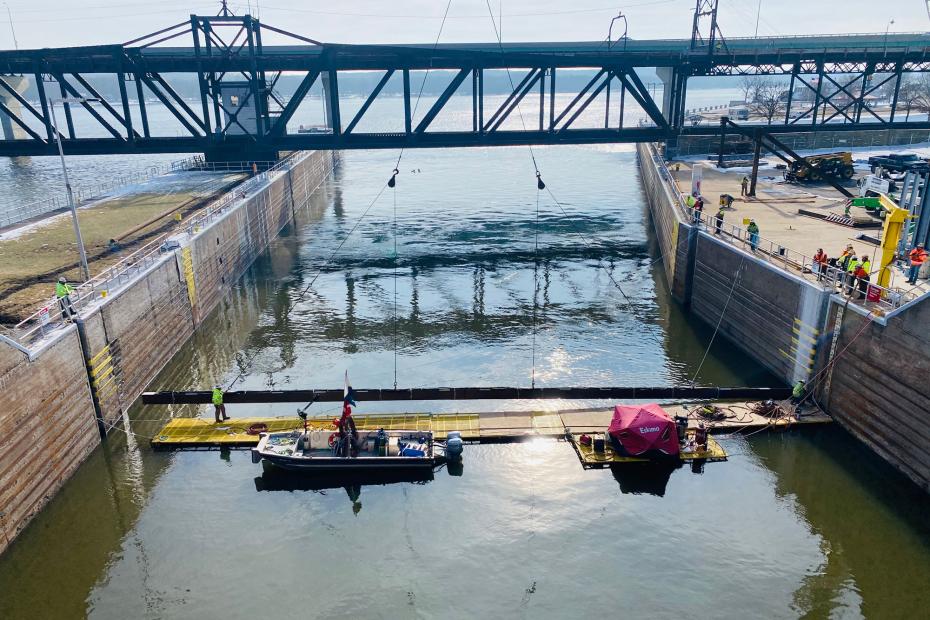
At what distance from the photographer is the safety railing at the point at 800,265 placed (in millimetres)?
29250

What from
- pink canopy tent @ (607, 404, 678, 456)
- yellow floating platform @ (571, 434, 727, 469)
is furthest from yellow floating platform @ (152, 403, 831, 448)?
pink canopy tent @ (607, 404, 678, 456)

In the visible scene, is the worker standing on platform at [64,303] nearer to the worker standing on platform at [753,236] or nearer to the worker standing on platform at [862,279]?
the worker standing on platform at [862,279]

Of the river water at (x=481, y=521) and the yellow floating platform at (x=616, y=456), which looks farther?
the yellow floating platform at (x=616, y=456)

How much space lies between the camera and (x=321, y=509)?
26531 millimetres

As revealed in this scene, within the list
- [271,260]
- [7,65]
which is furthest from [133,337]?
[7,65]

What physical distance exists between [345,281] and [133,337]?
2212 cm

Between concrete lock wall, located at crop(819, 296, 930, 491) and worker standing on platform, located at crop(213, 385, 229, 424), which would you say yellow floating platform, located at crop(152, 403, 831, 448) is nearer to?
worker standing on platform, located at crop(213, 385, 229, 424)

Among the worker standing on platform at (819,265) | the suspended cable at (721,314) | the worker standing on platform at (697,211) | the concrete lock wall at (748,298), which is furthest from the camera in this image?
the worker standing on platform at (697,211)

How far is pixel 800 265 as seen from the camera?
34.8 meters

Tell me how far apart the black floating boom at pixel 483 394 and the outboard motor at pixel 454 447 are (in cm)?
407

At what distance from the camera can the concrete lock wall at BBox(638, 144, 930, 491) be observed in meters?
26.2

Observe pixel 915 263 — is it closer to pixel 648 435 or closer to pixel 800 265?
pixel 800 265

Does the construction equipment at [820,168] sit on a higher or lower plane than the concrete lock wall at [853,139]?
lower

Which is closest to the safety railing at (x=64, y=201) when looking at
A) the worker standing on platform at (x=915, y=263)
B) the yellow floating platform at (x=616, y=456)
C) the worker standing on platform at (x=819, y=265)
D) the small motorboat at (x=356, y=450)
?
the small motorboat at (x=356, y=450)
